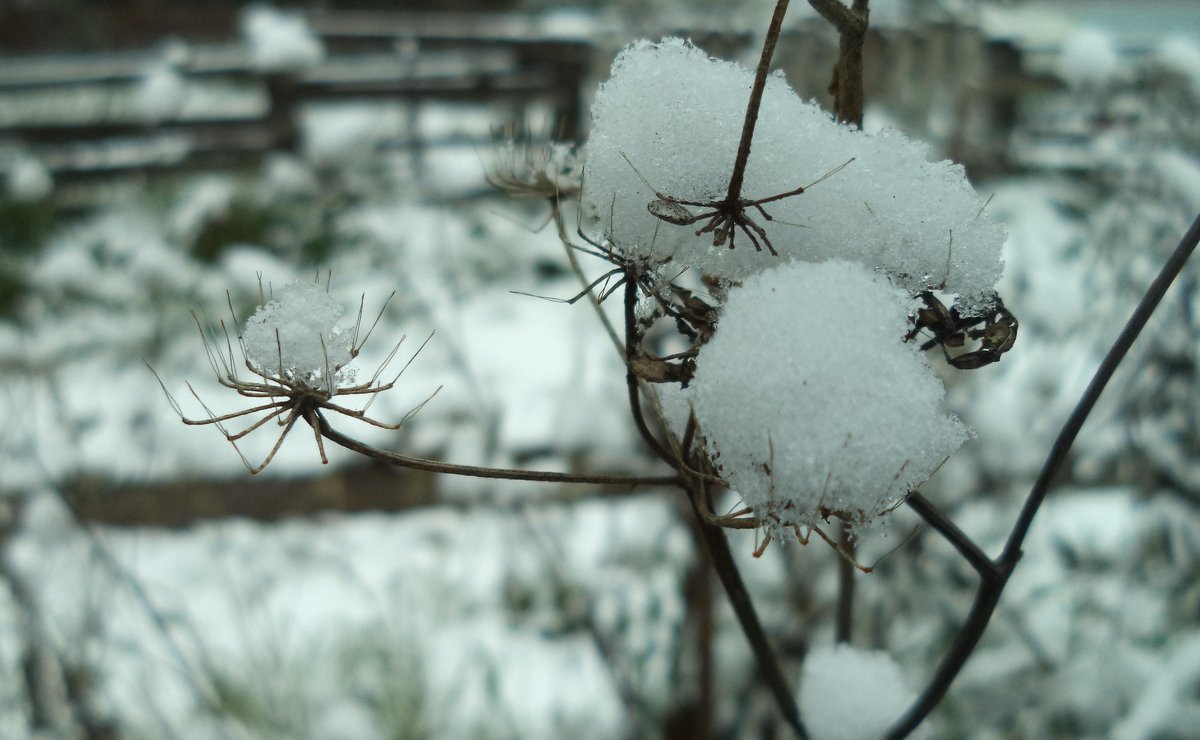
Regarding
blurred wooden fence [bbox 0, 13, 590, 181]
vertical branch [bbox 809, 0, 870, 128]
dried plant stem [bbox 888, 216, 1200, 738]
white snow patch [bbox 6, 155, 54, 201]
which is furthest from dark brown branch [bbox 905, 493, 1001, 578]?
white snow patch [bbox 6, 155, 54, 201]

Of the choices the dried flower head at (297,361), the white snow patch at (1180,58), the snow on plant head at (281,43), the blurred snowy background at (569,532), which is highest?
the snow on plant head at (281,43)

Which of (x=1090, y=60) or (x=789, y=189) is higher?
(x=1090, y=60)

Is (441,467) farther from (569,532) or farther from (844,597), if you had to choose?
(569,532)

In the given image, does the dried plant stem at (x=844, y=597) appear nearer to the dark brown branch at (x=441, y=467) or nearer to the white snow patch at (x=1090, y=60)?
the dark brown branch at (x=441, y=467)

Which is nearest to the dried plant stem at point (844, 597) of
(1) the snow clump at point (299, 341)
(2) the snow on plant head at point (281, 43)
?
(1) the snow clump at point (299, 341)

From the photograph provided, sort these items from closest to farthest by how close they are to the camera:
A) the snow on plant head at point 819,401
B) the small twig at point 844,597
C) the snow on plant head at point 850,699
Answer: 1. the snow on plant head at point 819,401
2. the snow on plant head at point 850,699
3. the small twig at point 844,597

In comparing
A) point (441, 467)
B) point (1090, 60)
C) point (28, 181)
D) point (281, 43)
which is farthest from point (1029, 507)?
point (28, 181)
